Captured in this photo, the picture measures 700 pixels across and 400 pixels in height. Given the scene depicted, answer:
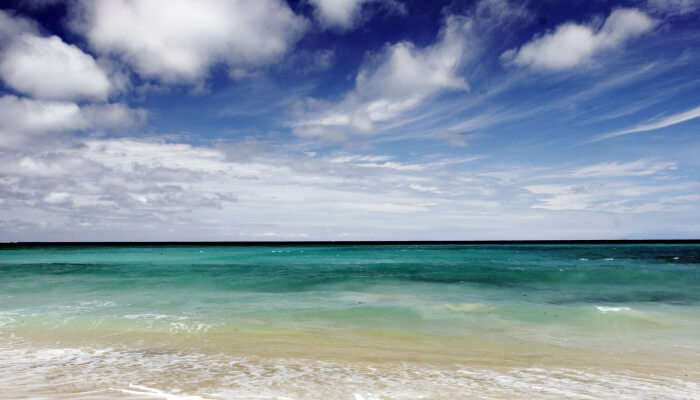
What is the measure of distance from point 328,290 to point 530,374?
14331 millimetres

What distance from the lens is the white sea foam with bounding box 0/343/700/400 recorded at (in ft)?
19.1

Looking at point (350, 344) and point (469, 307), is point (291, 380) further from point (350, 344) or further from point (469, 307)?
point (469, 307)

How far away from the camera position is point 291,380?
649 centimetres

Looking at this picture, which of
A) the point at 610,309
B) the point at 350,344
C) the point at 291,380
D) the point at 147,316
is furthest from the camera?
the point at 610,309

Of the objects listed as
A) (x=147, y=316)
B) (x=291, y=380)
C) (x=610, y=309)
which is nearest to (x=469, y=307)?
(x=610, y=309)

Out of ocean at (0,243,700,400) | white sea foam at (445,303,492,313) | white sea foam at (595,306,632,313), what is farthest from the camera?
white sea foam at (445,303,492,313)

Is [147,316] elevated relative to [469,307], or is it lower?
elevated

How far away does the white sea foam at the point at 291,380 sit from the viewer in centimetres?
582

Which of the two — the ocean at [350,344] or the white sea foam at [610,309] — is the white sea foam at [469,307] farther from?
the white sea foam at [610,309]

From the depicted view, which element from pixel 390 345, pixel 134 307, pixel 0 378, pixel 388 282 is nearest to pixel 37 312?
pixel 134 307

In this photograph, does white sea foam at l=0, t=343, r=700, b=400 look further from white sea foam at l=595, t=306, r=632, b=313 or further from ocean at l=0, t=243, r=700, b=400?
white sea foam at l=595, t=306, r=632, b=313

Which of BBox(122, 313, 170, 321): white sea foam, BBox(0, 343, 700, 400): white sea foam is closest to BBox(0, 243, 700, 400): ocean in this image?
BBox(0, 343, 700, 400): white sea foam

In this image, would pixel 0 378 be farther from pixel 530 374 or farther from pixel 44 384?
pixel 530 374

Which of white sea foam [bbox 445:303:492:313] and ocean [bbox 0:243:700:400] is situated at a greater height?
ocean [bbox 0:243:700:400]
